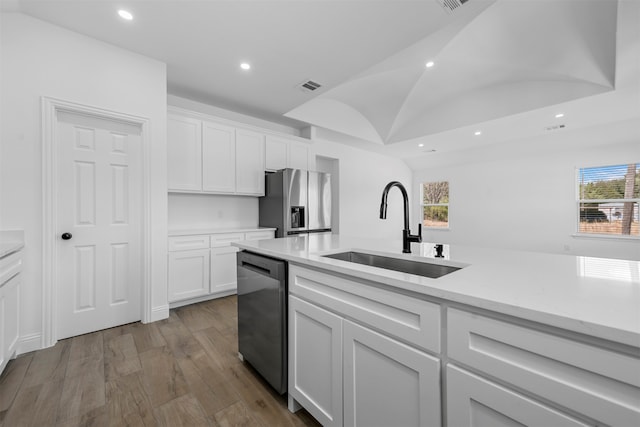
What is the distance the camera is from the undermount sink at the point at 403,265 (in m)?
1.31

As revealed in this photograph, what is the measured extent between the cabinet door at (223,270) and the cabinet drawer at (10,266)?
5.33 feet

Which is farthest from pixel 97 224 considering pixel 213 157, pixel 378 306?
pixel 378 306

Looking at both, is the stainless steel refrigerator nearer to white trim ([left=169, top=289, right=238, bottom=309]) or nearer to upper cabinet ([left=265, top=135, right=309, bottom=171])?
upper cabinet ([left=265, top=135, right=309, bottom=171])

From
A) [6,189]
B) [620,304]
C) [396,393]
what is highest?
[6,189]

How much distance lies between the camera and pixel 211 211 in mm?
3871

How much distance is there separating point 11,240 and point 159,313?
1305mm

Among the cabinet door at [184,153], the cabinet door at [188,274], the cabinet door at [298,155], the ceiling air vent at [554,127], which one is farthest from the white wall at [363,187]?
the ceiling air vent at [554,127]

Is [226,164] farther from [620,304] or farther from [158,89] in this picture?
[620,304]

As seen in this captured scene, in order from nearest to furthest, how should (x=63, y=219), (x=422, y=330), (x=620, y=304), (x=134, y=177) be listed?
(x=620, y=304) < (x=422, y=330) < (x=63, y=219) < (x=134, y=177)

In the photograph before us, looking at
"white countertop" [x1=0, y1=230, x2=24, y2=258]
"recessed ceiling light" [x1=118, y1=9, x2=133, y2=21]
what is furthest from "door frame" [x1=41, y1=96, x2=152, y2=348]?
"recessed ceiling light" [x1=118, y1=9, x2=133, y2=21]

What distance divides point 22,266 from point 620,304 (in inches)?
135

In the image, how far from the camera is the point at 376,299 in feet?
3.37

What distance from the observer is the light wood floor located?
1.45m

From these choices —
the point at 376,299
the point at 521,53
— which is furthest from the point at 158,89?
the point at 521,53
